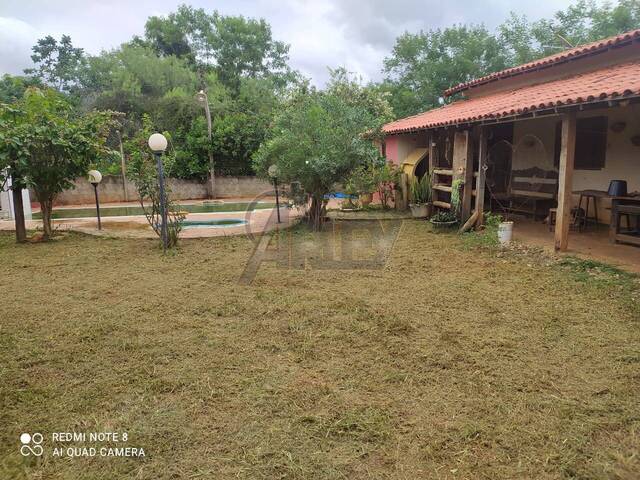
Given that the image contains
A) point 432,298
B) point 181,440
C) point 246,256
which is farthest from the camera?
point 246,256

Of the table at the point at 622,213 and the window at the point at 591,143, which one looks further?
the window at the point at 591,143

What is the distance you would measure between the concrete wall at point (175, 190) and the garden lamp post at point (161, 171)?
892 centimetres

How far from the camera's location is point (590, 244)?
7051mm

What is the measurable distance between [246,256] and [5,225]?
7.92 m

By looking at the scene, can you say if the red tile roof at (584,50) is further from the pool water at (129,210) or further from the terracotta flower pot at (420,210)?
the pool water at (129,210)

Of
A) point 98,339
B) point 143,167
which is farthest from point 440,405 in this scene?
point 143,167

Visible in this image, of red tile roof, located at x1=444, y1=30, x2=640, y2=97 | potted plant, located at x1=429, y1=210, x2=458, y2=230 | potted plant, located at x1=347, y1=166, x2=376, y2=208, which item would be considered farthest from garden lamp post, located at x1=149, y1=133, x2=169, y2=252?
red tile roof, located at x1=444, y1=30, x2=640, y2=97

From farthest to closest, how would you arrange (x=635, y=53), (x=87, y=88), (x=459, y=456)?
(x=87, y=88)
(x=635, y=53)
(x=459, y=456)

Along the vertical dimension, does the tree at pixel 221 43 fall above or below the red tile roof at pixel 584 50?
above

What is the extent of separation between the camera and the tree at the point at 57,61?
2542 centimetres

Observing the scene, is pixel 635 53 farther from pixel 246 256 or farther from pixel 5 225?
pixel 5 225

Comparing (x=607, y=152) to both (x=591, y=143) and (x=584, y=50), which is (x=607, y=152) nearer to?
(x=591, y=143)

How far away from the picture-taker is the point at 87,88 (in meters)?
24.2

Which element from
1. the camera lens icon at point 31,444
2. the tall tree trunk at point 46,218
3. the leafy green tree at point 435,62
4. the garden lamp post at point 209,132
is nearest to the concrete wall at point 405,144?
the garden lamp post at point 209,132
